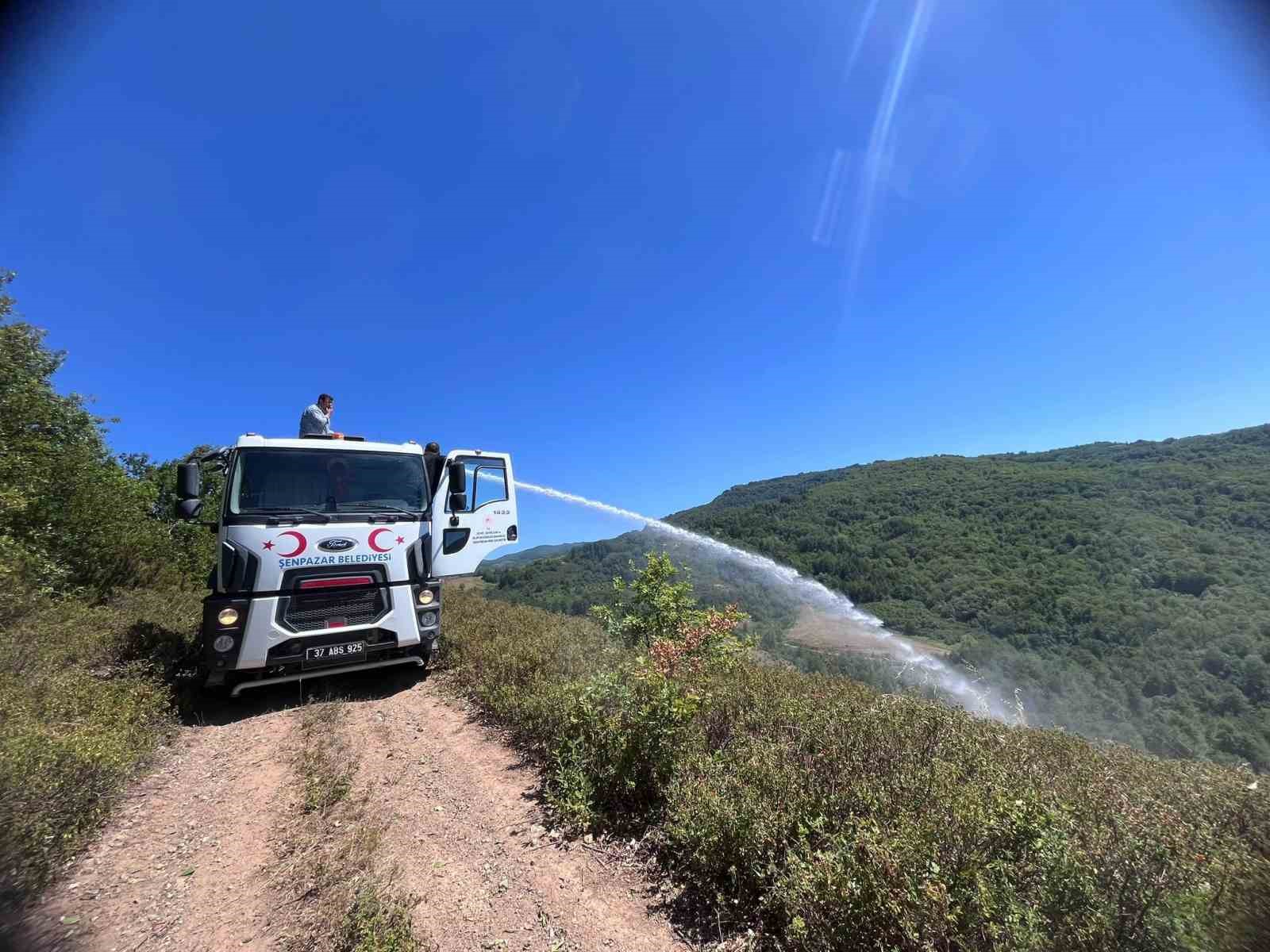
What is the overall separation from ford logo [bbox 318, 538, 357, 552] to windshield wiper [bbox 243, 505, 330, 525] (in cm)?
27

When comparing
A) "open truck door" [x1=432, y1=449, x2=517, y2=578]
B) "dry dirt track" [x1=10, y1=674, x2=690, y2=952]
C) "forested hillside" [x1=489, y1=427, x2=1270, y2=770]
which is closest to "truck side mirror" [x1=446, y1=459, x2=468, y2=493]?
"open truck door" [x1=432, y1=449, x2=517, y2=578]

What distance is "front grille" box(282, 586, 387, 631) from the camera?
6.02m

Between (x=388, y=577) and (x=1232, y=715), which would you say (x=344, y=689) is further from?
(x=1232, y=715)

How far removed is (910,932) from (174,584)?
52.8ft

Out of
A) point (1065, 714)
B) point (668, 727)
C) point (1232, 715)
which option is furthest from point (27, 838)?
→ point (1232, 715)

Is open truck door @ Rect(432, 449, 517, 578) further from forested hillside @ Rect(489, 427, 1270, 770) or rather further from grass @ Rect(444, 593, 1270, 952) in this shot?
forested hillside @ Rect(489, 427, 1270, 770)

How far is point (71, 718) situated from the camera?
14.8 feet

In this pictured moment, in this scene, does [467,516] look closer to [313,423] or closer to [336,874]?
[313,423]

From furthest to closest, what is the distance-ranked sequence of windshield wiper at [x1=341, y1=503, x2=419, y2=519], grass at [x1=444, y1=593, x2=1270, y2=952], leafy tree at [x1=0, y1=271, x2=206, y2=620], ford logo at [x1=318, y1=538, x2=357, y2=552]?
leafy tree at [x1=0, y1=271, x2=206, y2=620], windshield wiper at [x1=341, y1=503, x2=419, y2=519], ford logo at [x1=318, y1=538, x2=357, y2=552], grass at [x1=444, y1=593, x2=1270, y2=952]

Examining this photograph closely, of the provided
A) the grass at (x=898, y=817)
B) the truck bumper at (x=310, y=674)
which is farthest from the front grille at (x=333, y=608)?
the grass at (x=898, y=817)

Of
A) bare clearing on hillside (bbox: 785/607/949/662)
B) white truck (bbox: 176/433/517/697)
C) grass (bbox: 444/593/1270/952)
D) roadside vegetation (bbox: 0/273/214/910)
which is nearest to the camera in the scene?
grass (bbox: 444/593/1270/952)

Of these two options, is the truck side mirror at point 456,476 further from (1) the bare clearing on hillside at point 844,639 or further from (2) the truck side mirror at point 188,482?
(1) the bare clearing on hillside at point 844,639

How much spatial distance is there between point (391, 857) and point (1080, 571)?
51226 millimetres

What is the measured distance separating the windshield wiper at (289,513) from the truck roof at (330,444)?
0.91 meters
